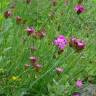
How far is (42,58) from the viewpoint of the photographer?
9.49 feet

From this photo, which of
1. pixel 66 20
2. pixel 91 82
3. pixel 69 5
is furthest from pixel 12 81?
pixel 69 5

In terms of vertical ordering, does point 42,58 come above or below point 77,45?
below

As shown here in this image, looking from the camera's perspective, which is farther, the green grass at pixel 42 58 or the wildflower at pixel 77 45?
the green grass at pixel 42 58

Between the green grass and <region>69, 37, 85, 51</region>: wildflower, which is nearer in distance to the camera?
<region>69, 37, 85, 51</region>: wildflower

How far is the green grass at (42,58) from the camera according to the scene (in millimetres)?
2590

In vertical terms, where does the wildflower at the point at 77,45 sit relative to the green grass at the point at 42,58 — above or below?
above

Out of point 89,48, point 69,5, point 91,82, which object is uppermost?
point 69,5

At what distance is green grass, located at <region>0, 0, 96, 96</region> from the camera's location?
8.50ft

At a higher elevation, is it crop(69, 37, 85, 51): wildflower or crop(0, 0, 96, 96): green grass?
crop(69, 37, 85, 51): wildflower

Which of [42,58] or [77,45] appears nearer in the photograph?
[77,45]

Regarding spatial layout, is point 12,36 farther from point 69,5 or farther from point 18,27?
point 69,5

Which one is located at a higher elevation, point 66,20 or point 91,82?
point 66,20

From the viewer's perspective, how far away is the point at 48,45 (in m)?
3.13

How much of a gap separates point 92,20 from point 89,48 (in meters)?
1.03
